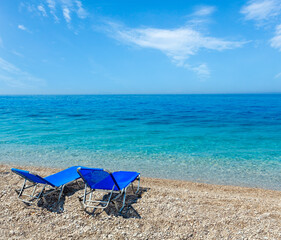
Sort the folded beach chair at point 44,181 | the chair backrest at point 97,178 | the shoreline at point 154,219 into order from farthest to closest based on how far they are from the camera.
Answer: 1. the folded beach chair at point 44,181
2. the chair backrest at point 97,178
3. the shoreline at point 154,219

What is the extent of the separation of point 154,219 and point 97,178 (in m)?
1.47

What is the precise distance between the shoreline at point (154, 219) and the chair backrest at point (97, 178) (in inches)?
20.9

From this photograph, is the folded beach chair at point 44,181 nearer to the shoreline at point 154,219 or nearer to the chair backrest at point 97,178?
the shoreline at point 154,219

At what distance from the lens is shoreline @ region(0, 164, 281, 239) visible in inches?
138

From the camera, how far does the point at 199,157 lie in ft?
30.2

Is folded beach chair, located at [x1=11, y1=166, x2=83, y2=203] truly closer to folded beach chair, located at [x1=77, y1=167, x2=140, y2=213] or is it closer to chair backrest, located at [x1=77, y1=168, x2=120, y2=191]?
folded beach chair, located at [x1=77, y1=167, x2=140, y2=213]

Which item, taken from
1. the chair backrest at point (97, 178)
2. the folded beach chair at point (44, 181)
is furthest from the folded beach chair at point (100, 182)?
the folded beach chair at point (44, 181)

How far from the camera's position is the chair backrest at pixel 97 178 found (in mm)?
4020

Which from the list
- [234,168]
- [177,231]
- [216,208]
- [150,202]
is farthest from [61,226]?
[234,168]

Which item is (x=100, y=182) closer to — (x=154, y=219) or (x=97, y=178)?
(x=97, y=178)

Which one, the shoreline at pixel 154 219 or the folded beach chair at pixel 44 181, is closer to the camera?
the shoreline at pixel 154 219

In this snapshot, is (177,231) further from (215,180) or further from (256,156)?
(256,156)

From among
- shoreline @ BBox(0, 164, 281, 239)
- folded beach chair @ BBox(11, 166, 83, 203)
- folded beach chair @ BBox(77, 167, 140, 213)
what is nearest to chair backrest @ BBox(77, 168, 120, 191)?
folded beach chair @ BBox(77, 167, 140, 213)

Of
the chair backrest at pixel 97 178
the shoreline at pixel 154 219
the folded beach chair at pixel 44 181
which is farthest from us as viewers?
the folded beach chair at pixel 44 181
